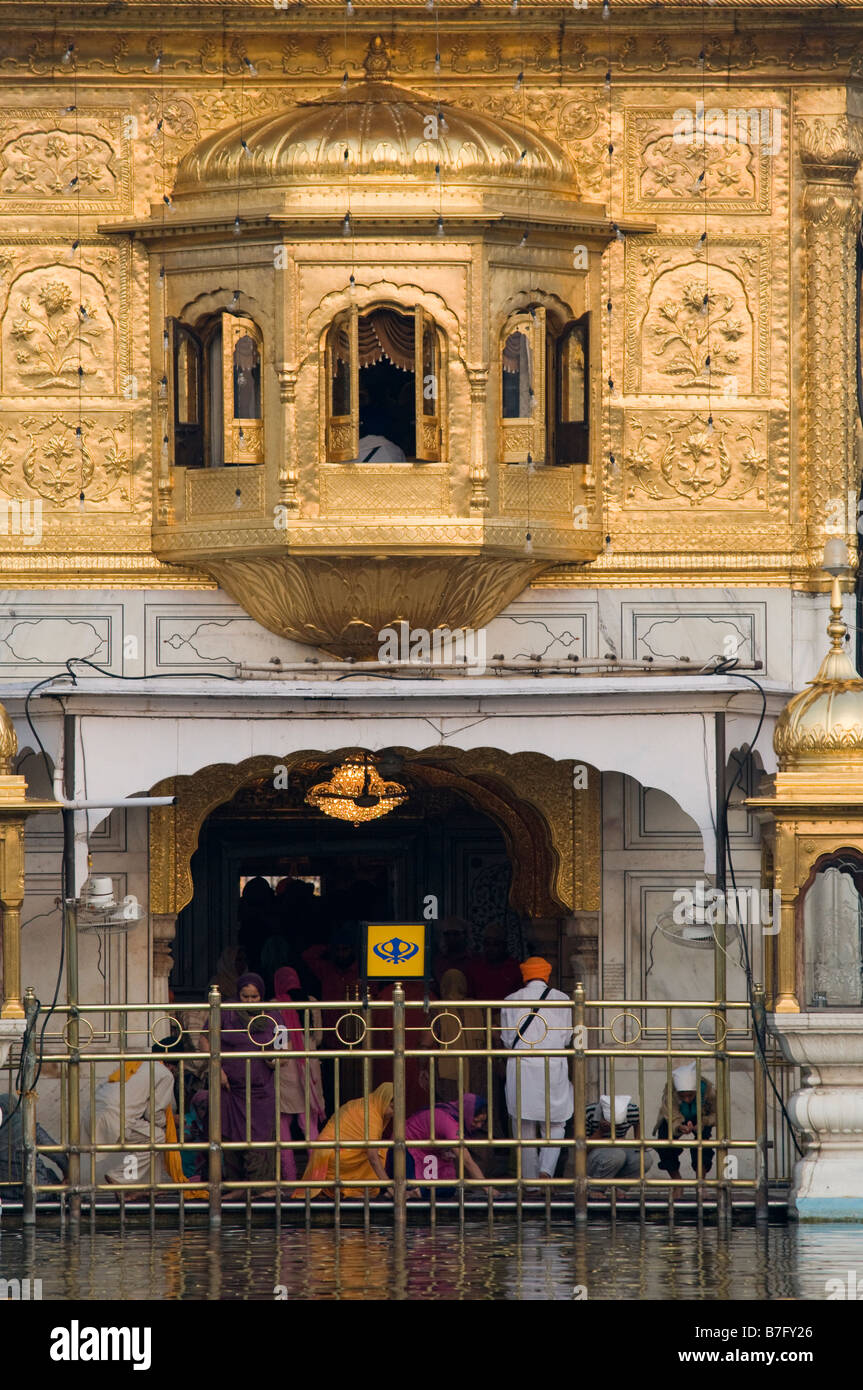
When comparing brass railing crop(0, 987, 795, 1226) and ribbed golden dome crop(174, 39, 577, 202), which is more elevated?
ribbed golden dome crop(174, 39, 577, 202)

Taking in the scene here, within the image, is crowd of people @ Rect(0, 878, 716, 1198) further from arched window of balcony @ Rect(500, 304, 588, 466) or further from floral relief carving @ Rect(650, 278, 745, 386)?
floral relief carving @ Rect(650, 278, 745, 386)

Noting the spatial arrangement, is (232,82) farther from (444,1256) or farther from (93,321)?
(444,1256)

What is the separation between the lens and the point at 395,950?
1778 centimetres

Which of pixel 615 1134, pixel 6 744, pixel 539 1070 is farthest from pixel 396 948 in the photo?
pixel 6 744

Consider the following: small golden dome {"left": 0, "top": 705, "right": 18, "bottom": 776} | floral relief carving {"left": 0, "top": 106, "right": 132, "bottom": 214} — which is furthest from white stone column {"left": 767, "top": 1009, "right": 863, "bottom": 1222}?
floral relief carving {"left": 0, "top": 106, "right": 132, "bottom": 214}

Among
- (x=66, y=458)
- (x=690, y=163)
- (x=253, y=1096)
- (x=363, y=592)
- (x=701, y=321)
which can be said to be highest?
(x=690, y=163)

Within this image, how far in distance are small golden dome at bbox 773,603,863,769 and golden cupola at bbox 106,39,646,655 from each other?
2911 mm

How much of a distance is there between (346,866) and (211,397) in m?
4.33

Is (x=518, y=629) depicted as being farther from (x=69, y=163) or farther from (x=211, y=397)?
(x=69, y=163)

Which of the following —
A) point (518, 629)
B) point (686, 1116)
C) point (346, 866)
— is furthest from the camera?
point (346, 866)

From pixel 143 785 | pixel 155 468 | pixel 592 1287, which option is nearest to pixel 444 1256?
pixel 592 1287

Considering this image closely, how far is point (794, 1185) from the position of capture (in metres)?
16.3

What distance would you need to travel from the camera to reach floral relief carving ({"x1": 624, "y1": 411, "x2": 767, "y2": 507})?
1988 centimetres

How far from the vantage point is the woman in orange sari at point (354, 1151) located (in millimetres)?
16766
